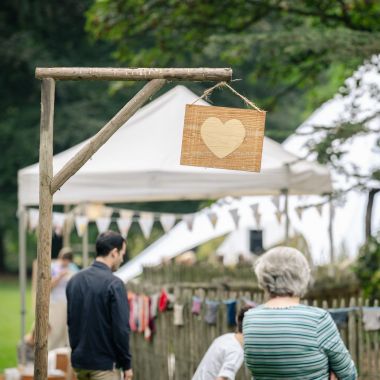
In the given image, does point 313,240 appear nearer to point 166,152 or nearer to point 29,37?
point 166,152

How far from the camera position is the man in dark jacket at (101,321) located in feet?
22.9

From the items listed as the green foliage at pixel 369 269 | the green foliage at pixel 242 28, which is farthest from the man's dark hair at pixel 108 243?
the green foliage at pixel 369 269

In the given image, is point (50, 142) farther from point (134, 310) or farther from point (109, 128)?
point (134, 310)

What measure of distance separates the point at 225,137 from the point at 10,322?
56.3 feet

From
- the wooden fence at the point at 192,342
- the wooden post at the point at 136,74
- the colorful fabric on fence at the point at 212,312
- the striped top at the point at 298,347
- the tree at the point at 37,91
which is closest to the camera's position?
the striped top at the point at 298,347

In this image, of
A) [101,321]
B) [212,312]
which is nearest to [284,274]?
[101,321]

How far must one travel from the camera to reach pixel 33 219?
680 inches

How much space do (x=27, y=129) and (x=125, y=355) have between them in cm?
3079

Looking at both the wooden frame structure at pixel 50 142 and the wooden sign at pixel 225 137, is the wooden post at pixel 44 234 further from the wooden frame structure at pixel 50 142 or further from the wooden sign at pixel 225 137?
the wooden sign at pixel 225 137

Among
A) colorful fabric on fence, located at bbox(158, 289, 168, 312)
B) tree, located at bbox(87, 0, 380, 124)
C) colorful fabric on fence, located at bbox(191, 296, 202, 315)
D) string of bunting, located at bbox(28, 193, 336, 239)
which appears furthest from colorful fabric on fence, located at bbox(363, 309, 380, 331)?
string of bunting, located at bbox(28, 193, 336, 239)

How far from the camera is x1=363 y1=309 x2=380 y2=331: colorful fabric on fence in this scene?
8193mm

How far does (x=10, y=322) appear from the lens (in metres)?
21.8

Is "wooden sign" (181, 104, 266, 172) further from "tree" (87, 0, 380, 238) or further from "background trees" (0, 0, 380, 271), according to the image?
"tree" (87, 0, 380, 238)

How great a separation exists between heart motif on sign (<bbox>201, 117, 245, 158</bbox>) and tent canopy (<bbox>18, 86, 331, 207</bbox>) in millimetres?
4685
